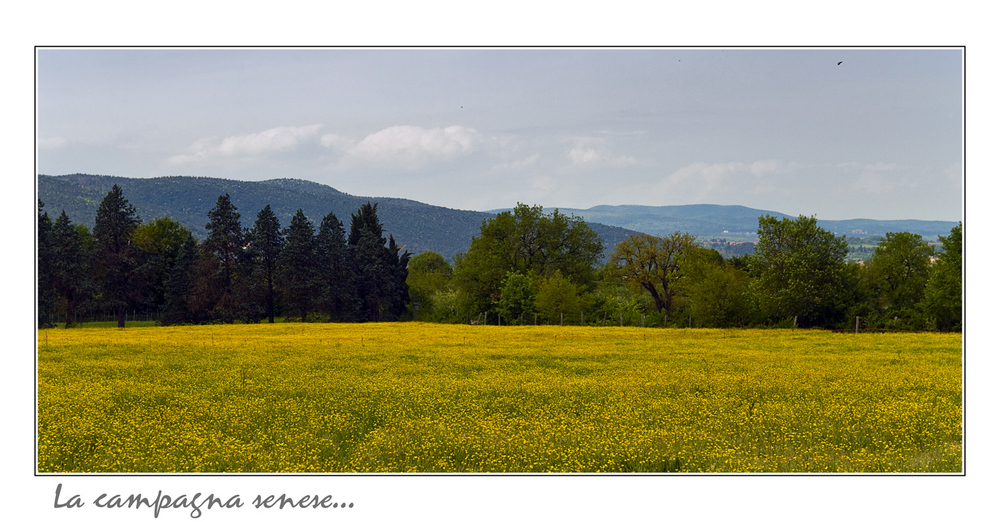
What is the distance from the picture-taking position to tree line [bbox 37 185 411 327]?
157ft

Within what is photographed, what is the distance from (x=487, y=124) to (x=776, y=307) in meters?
26.3

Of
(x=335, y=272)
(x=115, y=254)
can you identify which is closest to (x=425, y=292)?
(x=335, y=272)

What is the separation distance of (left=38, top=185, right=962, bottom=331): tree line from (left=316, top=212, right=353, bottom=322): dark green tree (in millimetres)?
144

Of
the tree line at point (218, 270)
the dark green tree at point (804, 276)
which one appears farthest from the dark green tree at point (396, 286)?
the dark green tree at point (804, 276)

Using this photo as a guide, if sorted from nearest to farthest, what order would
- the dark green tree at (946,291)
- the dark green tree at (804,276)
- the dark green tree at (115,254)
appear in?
the dark green tree at (946,291) → the dark green tree at (804,276) → the dark green tree at (115,254)

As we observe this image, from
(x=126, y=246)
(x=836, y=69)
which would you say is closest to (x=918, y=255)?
(x=836, y=69)

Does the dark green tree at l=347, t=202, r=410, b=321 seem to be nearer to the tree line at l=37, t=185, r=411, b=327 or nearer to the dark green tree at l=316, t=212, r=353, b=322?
the tree line at l=37, t=185, r=411, b=327

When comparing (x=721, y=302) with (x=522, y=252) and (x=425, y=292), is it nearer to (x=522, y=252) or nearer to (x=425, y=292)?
(x=522, y=252)

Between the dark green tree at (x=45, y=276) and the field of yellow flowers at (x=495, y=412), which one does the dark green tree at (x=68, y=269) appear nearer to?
the dark green tree at (x=45, y=276)

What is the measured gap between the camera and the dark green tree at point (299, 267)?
63812mm

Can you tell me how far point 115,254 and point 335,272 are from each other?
20682 mm

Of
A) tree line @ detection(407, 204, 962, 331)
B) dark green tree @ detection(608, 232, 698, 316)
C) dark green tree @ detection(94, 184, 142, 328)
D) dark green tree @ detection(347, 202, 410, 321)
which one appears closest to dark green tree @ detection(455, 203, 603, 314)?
tree line @ detection(407, 204, 962, 331)

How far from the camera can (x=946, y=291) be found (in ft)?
126

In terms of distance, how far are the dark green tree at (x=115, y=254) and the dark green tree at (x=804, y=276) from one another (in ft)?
157
